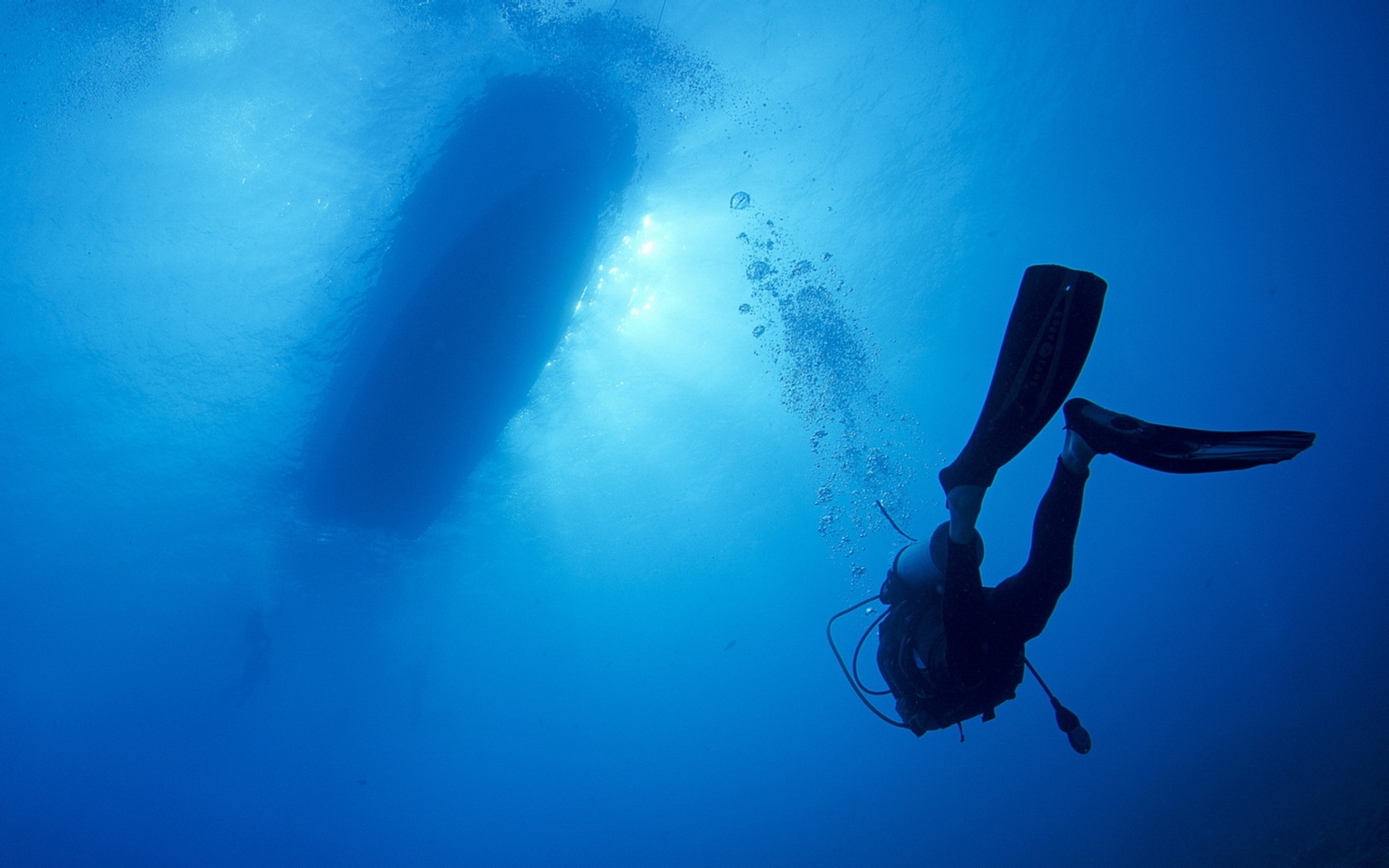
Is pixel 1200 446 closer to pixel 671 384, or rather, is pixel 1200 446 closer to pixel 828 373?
pixel 671 384

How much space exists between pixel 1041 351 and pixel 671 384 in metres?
12.5

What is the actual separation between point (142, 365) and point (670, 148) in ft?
39.6

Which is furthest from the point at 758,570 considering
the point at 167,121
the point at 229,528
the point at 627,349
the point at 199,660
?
the point at 167,121

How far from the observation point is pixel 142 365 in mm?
11383

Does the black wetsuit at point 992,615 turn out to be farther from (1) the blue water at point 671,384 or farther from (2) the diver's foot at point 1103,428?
(1) the blue water at point 671,384

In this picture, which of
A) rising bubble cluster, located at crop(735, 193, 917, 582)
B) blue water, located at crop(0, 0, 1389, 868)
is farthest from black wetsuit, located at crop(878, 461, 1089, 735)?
rising bubble cluster, located at crop(735, 193, 917, 582)

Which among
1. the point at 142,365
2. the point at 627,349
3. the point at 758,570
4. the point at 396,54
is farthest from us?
the point at 758,570

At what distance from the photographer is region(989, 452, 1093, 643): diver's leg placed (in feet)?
7.96

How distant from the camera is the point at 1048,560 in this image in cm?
247

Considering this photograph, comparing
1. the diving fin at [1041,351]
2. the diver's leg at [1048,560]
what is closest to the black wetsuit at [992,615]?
the diver's leg at [1048,560]

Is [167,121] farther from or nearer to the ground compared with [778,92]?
farther from the ground

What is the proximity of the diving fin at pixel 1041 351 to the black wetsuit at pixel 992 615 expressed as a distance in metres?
0.32

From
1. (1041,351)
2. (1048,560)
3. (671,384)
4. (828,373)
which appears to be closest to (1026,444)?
(1041,351)

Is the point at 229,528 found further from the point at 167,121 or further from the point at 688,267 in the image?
the point at 688,267
